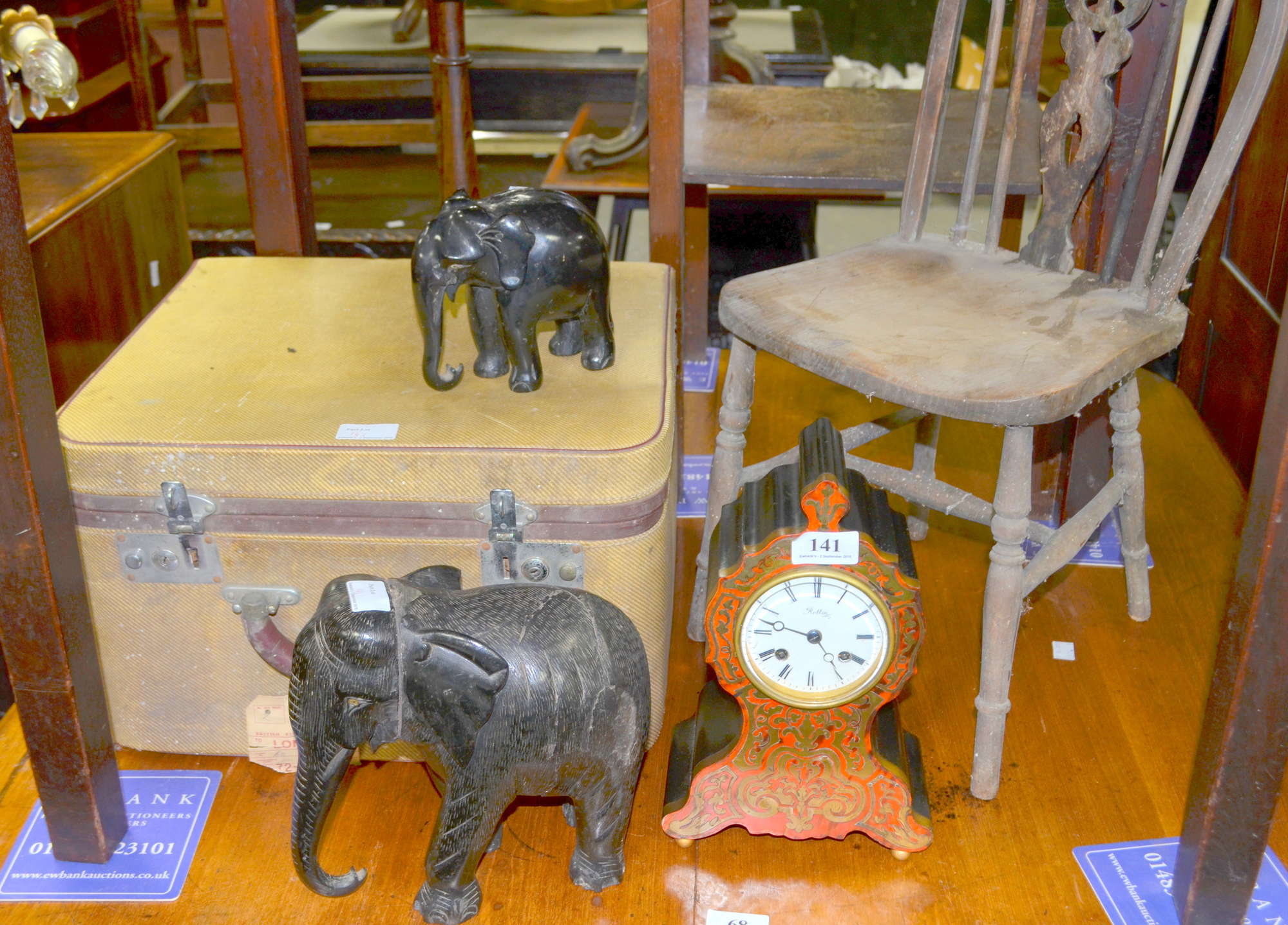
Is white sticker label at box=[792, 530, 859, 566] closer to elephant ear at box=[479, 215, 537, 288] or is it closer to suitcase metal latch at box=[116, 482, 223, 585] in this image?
elephant ear at box=[479, 215, 537, 288]

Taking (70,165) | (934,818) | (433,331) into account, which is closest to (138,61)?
(70,165)

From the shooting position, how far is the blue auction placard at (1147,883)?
1.12m

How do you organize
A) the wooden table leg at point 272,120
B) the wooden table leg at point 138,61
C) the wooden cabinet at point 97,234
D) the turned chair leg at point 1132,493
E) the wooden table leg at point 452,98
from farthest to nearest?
the wooden table leg at point 138,61 → the wooden table leg at point 452,98 → the wooden cabinet at point 97,234 → the wooden table leg at point 272,120 → the turned chair leg at point 1132,493

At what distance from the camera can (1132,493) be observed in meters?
1.44

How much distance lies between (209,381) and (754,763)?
0.68 meters

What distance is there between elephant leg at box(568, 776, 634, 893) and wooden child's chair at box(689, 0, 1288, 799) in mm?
364

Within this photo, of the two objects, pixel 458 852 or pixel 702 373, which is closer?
pixel 458 852

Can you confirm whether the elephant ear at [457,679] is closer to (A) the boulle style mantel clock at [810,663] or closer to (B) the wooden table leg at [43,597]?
(A) the boulle style mantel clock at [810,663]

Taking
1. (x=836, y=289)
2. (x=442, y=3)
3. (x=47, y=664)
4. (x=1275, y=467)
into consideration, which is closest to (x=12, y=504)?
(x=47, y=664)

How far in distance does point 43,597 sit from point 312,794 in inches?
11.1

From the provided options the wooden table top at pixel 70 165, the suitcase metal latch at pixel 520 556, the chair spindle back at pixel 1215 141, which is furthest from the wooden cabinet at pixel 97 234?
the chair spindle back at pixel 1215 141

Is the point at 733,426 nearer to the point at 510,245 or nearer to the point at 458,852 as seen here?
the point at 510,245

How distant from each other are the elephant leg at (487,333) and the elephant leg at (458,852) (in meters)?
0.45

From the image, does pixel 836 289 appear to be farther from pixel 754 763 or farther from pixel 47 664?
pixel 47 664
